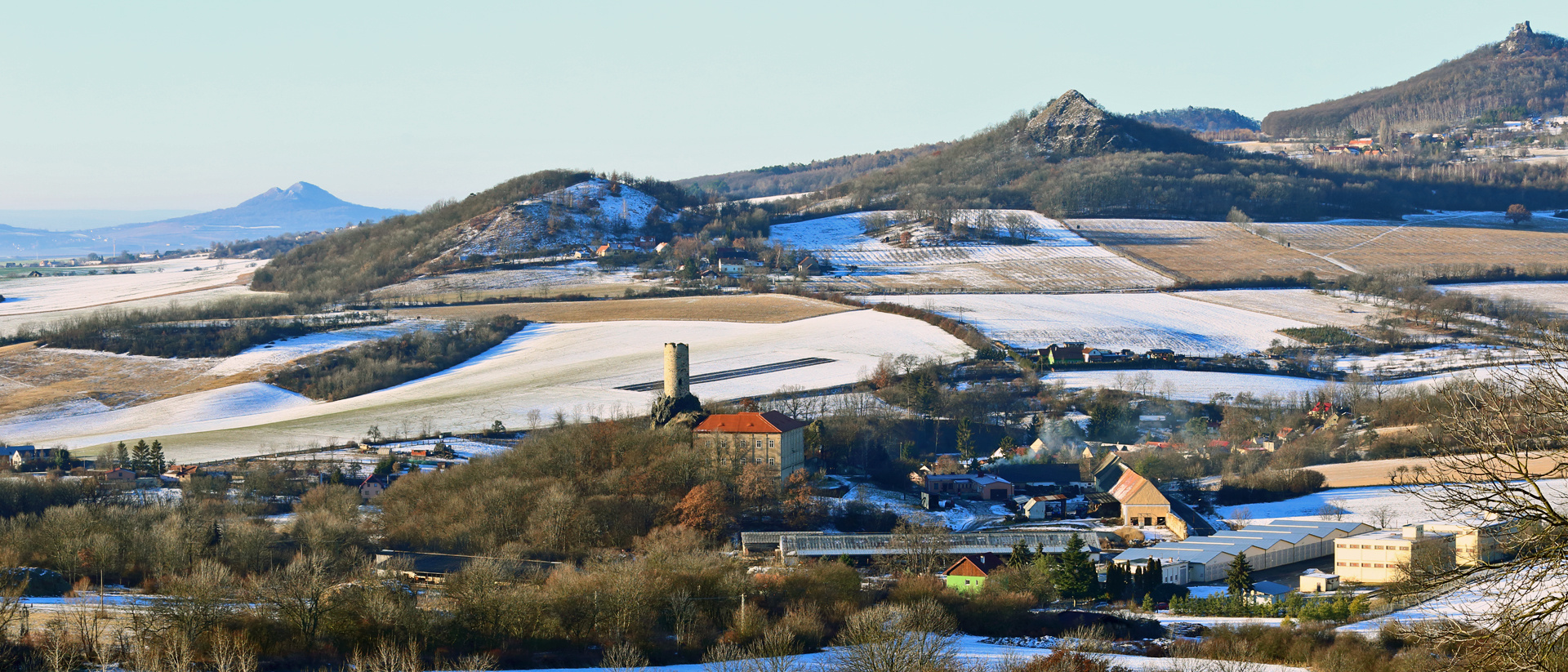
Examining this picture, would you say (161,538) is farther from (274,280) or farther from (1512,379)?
(274,280)

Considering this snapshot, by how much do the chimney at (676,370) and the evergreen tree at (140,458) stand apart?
2551cm

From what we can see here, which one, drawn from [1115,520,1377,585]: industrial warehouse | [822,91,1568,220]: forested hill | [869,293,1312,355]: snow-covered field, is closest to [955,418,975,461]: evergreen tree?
[1115,520,1377,585]: industrial warehouse

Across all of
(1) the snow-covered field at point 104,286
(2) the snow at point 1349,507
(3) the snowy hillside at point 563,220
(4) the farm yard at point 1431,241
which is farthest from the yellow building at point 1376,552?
(1) the snow-covered field at point 104,286

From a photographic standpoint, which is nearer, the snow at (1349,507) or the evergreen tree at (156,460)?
the snow at (1349,507)

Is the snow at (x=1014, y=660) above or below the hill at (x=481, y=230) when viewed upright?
below

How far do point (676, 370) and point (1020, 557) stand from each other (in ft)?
85.6

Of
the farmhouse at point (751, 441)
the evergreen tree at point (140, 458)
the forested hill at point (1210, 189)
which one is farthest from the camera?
the forested hill at point (1210, 189)

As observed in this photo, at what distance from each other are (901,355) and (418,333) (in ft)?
124

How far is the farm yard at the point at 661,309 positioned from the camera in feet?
351

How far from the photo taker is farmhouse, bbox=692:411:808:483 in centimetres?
→ 6109

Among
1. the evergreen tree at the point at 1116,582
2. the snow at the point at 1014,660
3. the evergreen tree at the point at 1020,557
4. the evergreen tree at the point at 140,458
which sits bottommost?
the evergreen tree at the point at 1116,582

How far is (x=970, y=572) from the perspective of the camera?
149 ft

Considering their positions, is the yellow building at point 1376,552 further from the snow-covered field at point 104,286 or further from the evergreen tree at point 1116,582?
the snow-covered field at point 104,286

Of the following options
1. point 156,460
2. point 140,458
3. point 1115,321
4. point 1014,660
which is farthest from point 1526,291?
point 140,458
